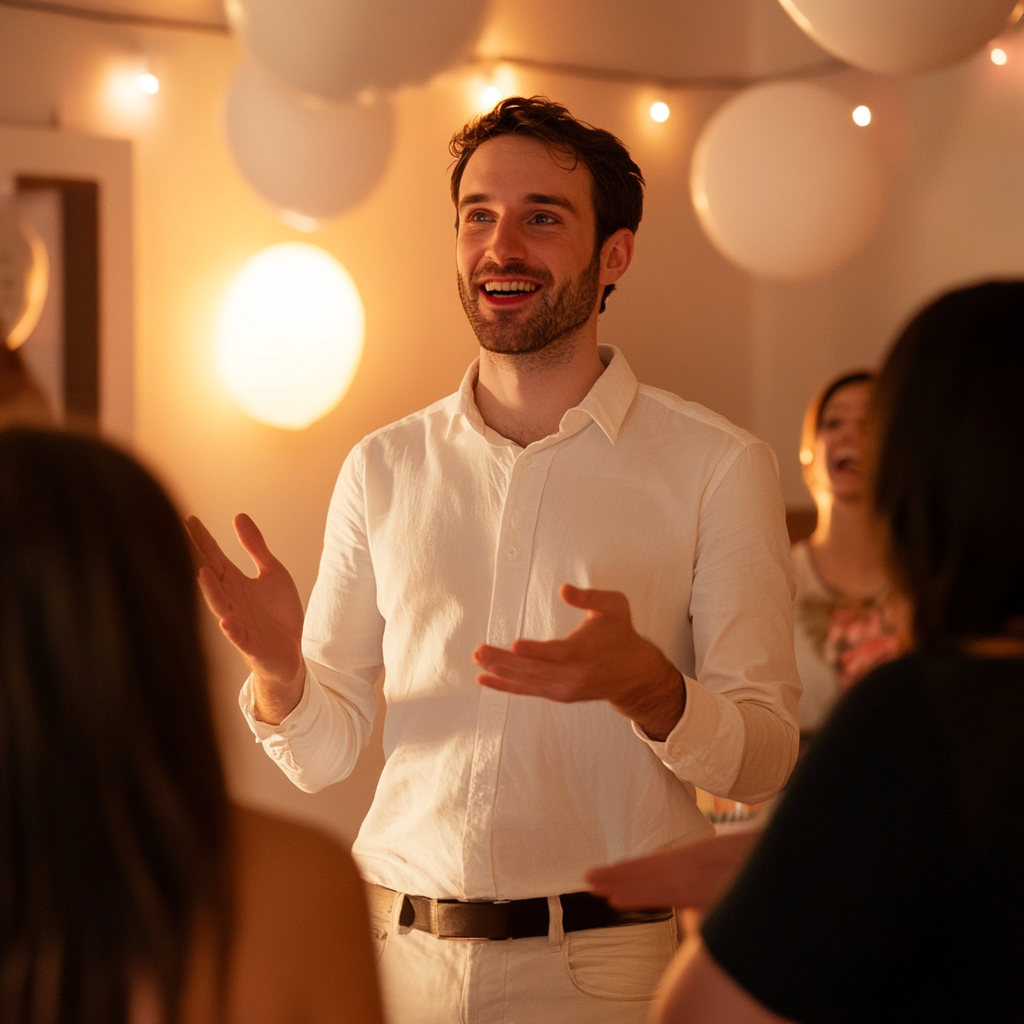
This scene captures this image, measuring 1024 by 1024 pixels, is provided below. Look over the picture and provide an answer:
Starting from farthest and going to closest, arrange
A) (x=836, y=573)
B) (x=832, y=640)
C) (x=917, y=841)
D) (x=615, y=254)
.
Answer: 1. (x=836, y=573)
2. (x=832, y=640)
3. (x=615, y=254)
4. (x=917, y=841)

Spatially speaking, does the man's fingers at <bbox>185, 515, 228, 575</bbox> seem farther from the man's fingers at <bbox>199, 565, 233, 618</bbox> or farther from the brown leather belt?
the brown leather belt

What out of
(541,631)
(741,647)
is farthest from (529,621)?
(741,647)

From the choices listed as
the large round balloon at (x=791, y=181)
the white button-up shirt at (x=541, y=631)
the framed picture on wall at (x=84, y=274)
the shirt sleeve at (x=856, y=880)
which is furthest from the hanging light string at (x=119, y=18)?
the shirt sleeve at (x=856, y=880)

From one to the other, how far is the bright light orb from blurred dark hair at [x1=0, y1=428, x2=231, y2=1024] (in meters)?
A: 2.14

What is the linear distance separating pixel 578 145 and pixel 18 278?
1375 millimetres

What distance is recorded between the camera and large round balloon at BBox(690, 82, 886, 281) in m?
2.77

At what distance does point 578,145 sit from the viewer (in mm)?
1780

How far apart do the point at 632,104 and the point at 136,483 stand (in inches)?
125

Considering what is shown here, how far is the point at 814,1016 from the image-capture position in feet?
2.37

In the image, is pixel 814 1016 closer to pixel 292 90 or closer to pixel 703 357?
pixel 292 90

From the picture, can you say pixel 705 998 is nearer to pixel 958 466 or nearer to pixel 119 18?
pixel 958 466

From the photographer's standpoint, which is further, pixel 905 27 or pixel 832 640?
pixel 832 640

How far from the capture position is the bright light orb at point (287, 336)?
285 centimetres

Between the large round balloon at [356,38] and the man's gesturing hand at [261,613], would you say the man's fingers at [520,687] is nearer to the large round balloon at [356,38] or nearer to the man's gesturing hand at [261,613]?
the man's gesturing hand at [261,613]
